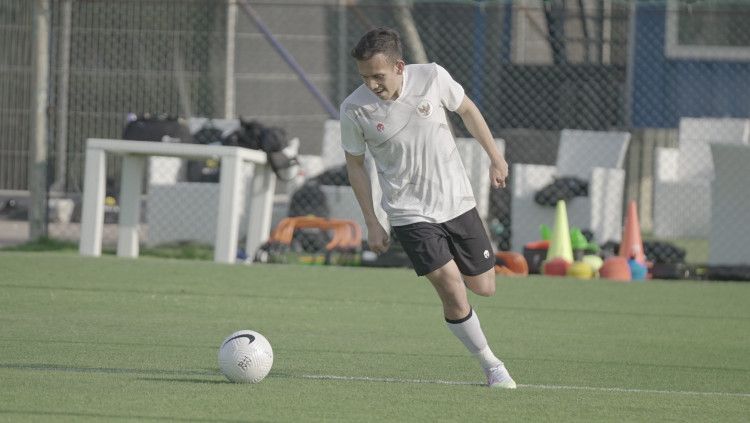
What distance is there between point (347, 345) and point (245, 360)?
73.1 inches

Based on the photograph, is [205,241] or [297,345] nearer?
[297,345]

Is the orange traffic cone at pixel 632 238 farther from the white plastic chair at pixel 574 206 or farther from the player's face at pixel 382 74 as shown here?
the player's face at pixel 382 74

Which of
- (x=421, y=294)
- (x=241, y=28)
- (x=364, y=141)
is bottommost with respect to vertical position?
(x=421, y=294)

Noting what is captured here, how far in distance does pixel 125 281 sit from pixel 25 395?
5.64 m

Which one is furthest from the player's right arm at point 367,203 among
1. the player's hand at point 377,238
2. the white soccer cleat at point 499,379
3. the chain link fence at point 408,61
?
the chain link fence at point 408,61

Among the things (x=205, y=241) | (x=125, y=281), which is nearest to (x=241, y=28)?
(x=205, y=241)

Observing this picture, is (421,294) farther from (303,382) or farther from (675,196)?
(675,196)

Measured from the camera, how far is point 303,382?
6496 mm

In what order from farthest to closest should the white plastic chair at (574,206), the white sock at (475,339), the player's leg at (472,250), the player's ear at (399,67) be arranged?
1. the white plastic chair at (574,206)
2. the player's leg at (472,250)
3. the white sock at (475,339)
4. the player's ear at (399,67)

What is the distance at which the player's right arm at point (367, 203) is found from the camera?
259 inches

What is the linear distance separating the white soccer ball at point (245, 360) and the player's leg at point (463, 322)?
83 centimetres

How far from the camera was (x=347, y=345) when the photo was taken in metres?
8.11

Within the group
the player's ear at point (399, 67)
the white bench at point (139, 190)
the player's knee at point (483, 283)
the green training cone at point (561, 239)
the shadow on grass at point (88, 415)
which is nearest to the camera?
the shadow on grass at point (88, 415)

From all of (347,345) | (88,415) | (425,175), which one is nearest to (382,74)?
(425,175)
